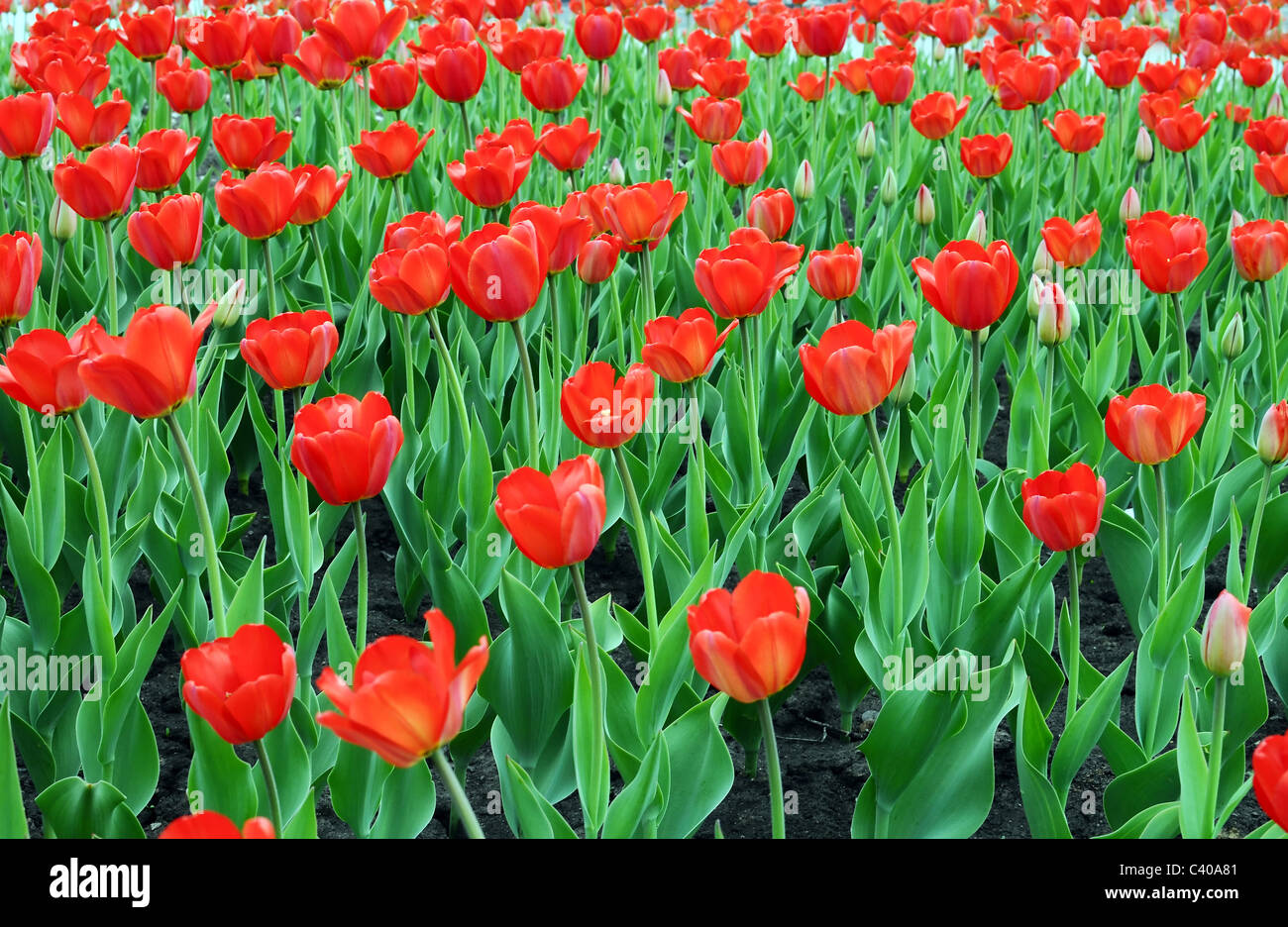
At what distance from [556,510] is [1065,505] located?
640 mm

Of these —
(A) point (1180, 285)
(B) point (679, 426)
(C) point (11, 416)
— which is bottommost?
(C) point (11, 416)

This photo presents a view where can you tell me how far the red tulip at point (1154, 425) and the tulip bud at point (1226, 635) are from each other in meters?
0.44

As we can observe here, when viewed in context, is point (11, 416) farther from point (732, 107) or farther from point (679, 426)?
point (732, 107)

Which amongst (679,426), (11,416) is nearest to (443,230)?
(679,426)

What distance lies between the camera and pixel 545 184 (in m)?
3.90

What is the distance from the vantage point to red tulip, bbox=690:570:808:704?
3.60 feet

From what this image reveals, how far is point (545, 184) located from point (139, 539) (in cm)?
208

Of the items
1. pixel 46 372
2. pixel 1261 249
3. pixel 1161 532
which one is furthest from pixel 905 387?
pixel 46 372

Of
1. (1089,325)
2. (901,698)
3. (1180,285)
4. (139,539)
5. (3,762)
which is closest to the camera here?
(3,762)

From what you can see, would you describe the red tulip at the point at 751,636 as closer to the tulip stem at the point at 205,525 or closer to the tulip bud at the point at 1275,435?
the tulip stem at the point at 205,525

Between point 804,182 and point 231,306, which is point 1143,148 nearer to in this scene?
point 804,182

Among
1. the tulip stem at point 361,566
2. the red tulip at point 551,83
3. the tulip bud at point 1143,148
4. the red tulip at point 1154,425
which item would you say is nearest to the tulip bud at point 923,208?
the red tulip at point 551,83

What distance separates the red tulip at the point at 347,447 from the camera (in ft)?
4.62

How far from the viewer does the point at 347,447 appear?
1411mm
